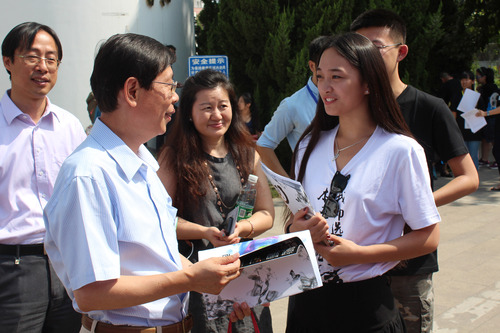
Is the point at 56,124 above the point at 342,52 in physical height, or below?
below

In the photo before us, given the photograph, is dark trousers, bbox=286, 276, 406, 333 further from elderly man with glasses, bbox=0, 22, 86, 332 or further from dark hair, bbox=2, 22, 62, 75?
dark hair, bbox=2, 22, 62, 75

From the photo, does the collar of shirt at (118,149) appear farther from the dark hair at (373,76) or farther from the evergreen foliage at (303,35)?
the evergreen foliage at (303,35)

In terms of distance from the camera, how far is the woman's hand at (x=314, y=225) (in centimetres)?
200

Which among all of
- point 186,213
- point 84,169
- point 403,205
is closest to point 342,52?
point 403,205

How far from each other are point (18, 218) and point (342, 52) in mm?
1823

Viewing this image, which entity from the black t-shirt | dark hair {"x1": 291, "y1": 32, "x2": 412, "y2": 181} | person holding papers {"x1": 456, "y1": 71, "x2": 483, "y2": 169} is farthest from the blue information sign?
dark hair {"x1": 291, "y1": 32, "x2": 412, "y2": 181}

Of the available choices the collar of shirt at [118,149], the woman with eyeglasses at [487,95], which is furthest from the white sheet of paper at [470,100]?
the collar of shirt at [118,149]

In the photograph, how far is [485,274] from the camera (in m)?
5.30

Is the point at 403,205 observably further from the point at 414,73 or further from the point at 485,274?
the point at 414,73

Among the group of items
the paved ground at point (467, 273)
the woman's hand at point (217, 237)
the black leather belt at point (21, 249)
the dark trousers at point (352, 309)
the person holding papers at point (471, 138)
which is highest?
the woman's hand at point (217, 237)

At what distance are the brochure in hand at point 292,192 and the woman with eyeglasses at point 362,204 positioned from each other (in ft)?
0.14

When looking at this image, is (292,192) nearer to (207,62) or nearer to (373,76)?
(373,76)

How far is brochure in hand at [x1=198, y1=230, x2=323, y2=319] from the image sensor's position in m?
1.92

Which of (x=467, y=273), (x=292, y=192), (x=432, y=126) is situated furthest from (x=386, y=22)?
(x=467, y=273)
